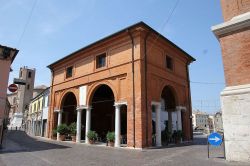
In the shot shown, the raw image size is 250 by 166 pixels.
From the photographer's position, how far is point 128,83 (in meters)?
15.3

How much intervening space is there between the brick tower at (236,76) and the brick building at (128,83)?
245 inches

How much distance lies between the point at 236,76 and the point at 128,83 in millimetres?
7871

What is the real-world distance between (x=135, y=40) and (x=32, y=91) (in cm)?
5407

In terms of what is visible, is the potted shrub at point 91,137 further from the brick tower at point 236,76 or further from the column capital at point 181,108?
the brick tower at point 236,76

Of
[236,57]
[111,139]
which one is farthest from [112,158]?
[236,57]

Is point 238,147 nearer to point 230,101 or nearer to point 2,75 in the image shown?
point 230,101

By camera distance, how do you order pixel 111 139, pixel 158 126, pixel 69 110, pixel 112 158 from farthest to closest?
pixel 69 110, pixel 111 139, pixel 158 126, pixel 112 158

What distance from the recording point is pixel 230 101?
334 inches

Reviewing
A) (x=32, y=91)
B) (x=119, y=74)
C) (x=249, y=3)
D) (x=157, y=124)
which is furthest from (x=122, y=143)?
(x=32, y=91)

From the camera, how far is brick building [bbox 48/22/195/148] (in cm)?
1454

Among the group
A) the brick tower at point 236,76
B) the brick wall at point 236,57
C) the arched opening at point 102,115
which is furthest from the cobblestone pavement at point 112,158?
the arched opening at point 102,115

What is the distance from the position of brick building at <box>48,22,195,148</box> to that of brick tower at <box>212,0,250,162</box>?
622 cm

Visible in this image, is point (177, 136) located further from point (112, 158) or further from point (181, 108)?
point (112, 158)

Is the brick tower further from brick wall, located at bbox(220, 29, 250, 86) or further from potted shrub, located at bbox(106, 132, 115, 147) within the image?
potted shrub, located at bbox(106, 132, 115, 147)
